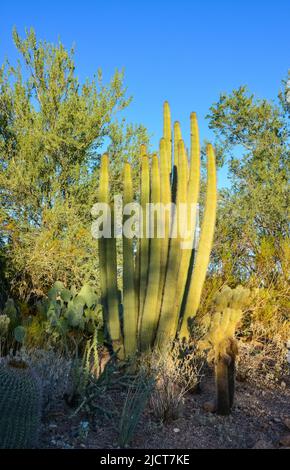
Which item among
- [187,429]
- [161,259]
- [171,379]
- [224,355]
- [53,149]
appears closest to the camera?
[187,429]

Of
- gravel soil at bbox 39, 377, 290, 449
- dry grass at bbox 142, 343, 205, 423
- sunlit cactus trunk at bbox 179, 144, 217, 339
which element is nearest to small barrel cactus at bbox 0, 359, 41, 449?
gravel soil at bbox 39, 377, 290, 449

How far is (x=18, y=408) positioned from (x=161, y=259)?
2480 millimetres

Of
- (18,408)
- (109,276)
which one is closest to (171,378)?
(109,276)

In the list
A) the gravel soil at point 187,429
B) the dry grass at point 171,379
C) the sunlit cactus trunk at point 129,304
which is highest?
the sunlit cactus trunk at point 129,304

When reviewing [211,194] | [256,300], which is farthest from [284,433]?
[256,300]

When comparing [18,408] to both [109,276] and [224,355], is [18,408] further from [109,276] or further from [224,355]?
[109,276]

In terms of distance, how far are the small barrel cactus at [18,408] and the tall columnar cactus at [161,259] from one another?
2088mm

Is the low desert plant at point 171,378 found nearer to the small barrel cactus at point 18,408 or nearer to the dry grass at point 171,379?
the dry grass at point 171,379

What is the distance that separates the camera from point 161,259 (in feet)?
17.6

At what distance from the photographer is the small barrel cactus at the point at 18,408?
10.5 ft

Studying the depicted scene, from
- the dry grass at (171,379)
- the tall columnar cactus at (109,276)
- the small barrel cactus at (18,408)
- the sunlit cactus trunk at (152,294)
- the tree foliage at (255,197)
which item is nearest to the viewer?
the small barrel cactus at (18,408)

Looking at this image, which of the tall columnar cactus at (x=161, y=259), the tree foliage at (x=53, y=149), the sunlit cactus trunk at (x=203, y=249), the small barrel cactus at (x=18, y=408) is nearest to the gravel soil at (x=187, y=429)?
the small barrel cactus at (x=18, y=408)
